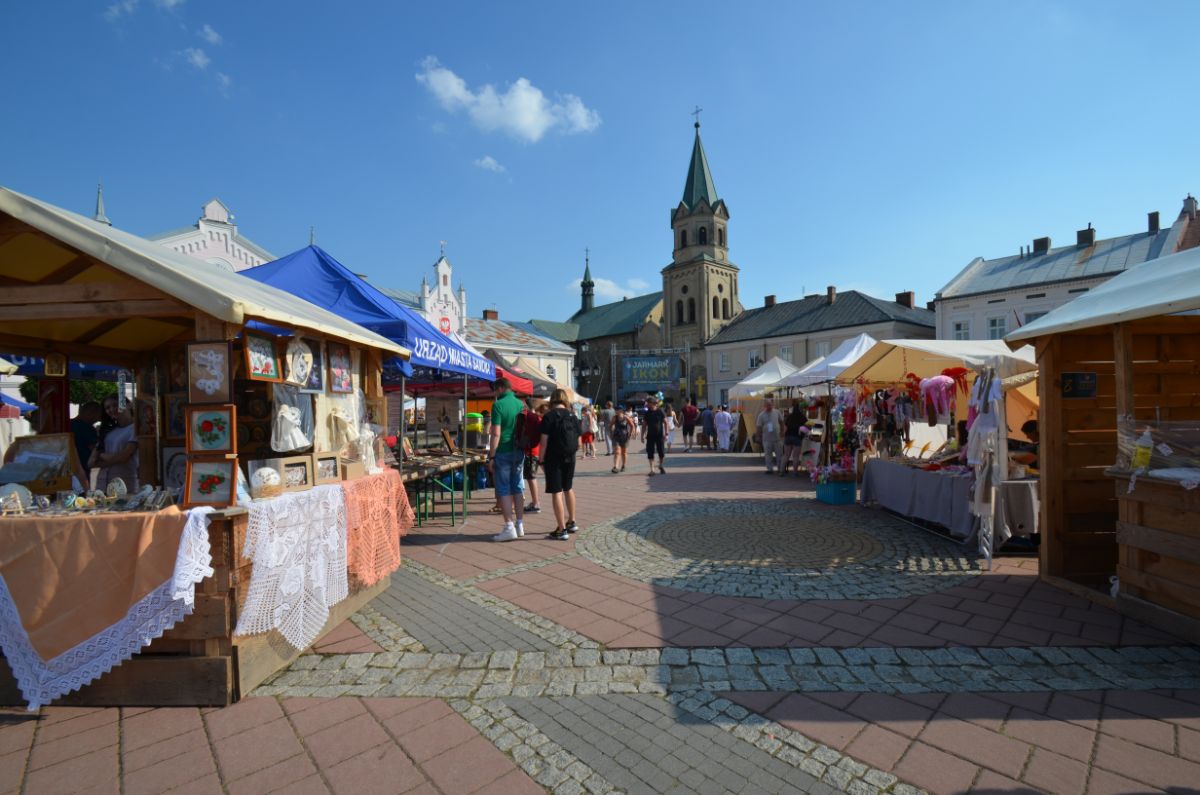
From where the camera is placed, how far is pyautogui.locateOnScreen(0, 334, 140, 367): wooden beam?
4367 millimetres

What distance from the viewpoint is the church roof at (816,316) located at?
36531 millimetres

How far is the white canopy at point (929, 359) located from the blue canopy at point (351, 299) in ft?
19.4

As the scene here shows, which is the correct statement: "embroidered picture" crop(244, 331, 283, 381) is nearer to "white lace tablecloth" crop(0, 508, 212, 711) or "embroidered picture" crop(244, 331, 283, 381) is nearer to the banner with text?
"white lace tablecloth" crop(0, 508, 212, 711)

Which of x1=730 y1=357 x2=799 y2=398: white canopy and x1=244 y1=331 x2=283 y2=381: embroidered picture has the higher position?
x1=730 y1=357 x2=799 y2=398: white canopy

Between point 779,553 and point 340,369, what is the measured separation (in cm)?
440

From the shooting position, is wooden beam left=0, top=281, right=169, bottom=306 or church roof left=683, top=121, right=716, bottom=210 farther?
church roof left=683, top=121, right=716, bottom=210

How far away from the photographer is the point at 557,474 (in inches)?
241

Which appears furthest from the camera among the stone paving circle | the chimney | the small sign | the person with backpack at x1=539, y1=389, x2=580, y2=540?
the chimney

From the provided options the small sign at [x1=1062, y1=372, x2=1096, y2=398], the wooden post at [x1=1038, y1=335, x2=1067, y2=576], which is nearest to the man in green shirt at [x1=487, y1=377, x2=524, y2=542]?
the wooden post at [x1=1038, y1=335, x2=1067, y2=576]

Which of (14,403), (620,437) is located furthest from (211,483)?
(14,403)

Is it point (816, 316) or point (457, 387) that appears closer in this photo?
point (457, 387)

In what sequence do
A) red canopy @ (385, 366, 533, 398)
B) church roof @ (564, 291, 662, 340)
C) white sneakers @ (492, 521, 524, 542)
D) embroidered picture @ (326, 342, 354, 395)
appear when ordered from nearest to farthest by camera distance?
embroidered picture @ (326, 342, 354, 395) < white sneakers @ (492, 521, 524, 542) < red canopy @ (385, 366, 533, 398) < church roof @ (564, 291, 662, 340)

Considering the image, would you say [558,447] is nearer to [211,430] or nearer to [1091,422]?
[211,430]

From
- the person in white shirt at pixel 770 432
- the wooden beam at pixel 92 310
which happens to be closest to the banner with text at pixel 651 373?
the person in white shirt at pixel 770 432
